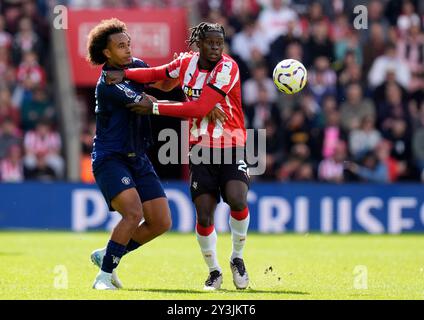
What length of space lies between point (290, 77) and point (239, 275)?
197cm

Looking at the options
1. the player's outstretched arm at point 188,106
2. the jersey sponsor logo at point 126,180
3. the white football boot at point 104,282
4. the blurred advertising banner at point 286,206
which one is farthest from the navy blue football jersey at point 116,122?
the blurred advertising banner at point 286,206

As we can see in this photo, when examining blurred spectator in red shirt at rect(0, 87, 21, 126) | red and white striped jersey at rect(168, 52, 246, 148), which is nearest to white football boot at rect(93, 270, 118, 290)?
red and white striped jersey at rect(168, 52, 246, 148)

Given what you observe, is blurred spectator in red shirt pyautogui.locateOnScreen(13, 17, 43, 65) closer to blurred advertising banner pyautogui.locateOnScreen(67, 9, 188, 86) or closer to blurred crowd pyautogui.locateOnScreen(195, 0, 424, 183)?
blurred advertising banner pyautogui.locateOnScreen(67, 9, 188, 86)

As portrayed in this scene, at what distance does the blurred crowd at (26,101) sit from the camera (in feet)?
63.7

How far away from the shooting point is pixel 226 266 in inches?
508

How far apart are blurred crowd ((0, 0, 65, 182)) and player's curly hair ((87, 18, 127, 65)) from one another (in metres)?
9.05

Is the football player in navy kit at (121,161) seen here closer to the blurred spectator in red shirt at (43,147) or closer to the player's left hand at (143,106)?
the player's left hand at (143,106)

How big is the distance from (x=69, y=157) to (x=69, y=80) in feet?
4.92

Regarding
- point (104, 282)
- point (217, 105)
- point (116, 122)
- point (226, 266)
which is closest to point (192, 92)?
point (217, 105)

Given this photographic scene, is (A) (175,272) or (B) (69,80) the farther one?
(B) (69,80)

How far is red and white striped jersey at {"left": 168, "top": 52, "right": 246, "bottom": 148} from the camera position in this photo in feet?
33.5

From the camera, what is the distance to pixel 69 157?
19.7m
